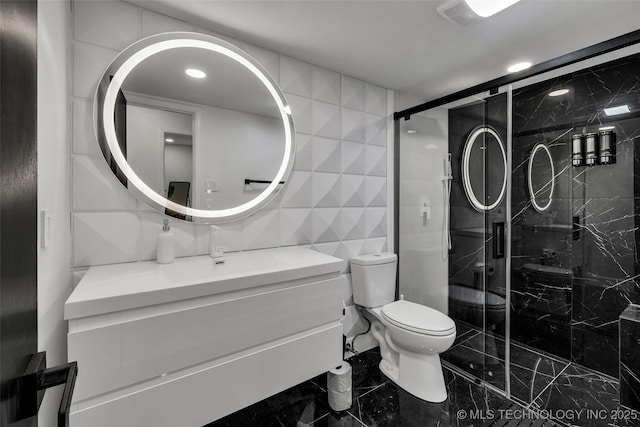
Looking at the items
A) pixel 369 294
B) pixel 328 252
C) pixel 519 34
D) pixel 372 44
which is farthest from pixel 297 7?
pixel 369 294

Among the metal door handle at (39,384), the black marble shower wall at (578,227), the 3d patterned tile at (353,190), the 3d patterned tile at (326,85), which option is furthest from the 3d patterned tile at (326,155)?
the metal door handle at (39,384)

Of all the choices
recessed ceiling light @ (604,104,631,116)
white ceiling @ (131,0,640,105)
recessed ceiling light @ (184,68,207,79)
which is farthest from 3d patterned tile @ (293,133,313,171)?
recessed ceiling light @ (604,104,631,116)

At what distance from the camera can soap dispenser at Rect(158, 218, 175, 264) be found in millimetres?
1507

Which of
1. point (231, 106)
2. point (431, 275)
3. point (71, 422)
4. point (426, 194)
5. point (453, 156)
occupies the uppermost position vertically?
point (231, 106)

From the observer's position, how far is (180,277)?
1312 mm

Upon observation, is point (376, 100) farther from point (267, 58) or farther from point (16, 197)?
point (16, 197)

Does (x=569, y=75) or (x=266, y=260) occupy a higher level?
(x=569, y=75)

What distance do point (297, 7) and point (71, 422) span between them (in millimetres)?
1981

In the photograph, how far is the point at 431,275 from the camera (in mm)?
2441

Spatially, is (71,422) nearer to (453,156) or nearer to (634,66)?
(453,156)

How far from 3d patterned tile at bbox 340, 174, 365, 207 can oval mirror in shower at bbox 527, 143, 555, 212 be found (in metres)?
1.50

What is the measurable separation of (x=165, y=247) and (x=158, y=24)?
121 cm

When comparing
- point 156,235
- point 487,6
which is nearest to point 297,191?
point 156,235

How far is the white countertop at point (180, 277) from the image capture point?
1.02 m
